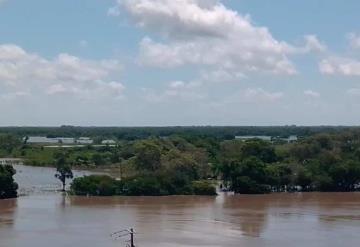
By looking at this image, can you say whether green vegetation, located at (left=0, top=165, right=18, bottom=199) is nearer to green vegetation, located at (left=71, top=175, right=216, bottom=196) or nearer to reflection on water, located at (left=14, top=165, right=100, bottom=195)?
reflection on water, located at (left=14, top=165, right=100, bottom=195)

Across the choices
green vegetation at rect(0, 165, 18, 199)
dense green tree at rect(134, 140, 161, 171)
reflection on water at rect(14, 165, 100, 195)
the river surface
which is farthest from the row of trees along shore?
green vegetation at rect(0, 165, 18, 199)

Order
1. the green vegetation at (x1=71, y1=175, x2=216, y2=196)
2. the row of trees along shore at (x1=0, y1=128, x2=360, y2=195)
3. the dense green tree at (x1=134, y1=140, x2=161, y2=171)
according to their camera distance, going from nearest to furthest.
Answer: the green vegetation at (x1=71, y1=175, x2=216, y2=196) → the row of trees along shore at (x1=0, y1=128, x2=360, y2=195) → the dense green tree at (x1=134, y1=140, x2=161, y2=171)

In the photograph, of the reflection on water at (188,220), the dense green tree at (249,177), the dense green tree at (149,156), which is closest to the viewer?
the reflection on water at (188,220)

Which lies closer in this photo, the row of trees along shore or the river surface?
the river surface

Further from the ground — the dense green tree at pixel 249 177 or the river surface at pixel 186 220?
the dense green tree at pixel 249 177

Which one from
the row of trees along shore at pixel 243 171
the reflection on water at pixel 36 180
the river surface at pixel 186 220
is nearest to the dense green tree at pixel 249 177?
the row of trees along shore at pixel 243 171

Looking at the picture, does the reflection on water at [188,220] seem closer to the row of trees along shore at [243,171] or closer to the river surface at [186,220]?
the river surface at [186,220]

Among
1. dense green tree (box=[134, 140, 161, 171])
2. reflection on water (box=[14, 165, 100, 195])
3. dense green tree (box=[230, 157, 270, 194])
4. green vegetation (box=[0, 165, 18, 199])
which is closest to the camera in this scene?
green vegetation (box=[0, 165, 18, 199])

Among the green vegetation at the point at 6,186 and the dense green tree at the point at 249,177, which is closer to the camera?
the green vegetation at the point at 6,186
